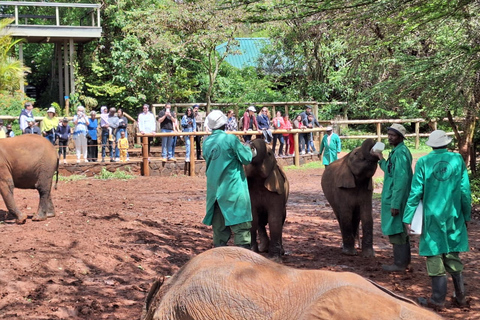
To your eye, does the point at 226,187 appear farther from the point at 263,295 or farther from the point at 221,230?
the point at 263,295

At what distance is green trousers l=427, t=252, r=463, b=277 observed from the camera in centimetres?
607

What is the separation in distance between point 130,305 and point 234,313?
3.58 meters

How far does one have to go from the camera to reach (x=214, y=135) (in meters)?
6.80

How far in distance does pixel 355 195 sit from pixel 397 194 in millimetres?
1524

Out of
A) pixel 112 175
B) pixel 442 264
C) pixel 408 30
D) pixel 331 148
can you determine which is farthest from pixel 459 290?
pixel 112 175

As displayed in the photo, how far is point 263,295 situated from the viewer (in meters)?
2.91

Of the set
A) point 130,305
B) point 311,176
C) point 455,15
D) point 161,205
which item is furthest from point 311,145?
point 130,305

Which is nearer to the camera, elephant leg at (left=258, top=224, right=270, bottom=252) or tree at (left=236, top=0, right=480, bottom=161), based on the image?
tree at (left=236, top=0, right=480, bottom=161)

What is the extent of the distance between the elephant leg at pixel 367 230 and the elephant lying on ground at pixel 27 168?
5.22m

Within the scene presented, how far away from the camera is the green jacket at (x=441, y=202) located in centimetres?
606

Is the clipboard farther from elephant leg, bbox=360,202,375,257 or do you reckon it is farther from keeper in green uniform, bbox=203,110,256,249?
elephant leg, bbox=360,202,375,257

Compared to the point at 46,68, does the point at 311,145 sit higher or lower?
lower

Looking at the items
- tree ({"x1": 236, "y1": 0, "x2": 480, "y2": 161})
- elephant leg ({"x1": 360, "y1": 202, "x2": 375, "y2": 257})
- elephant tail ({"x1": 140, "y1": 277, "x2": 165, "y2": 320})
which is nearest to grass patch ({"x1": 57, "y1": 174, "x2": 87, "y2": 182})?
tree ({"x1": 236, "y1": 0, "x2": 480, "y2": 161})

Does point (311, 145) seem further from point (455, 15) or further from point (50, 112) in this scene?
point (455, 15)
